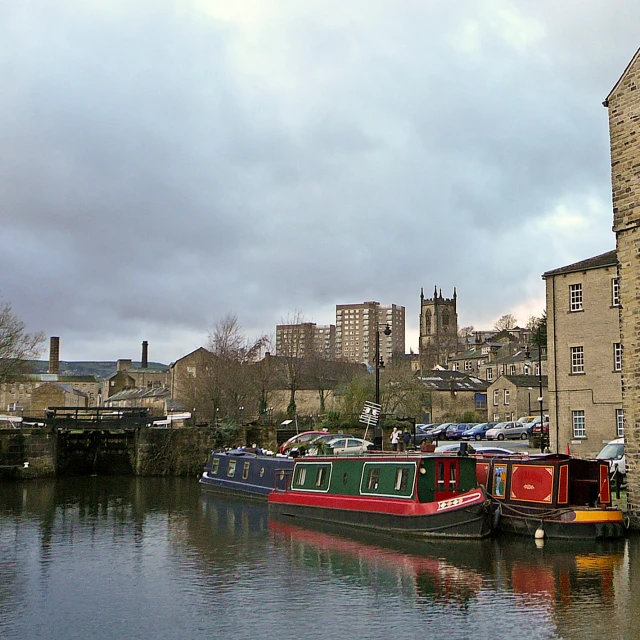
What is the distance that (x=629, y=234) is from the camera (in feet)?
59.7

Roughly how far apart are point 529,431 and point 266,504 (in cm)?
2242

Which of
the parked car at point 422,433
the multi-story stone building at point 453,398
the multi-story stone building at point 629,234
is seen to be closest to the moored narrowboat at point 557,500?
the multi-story stone building at point 629,234

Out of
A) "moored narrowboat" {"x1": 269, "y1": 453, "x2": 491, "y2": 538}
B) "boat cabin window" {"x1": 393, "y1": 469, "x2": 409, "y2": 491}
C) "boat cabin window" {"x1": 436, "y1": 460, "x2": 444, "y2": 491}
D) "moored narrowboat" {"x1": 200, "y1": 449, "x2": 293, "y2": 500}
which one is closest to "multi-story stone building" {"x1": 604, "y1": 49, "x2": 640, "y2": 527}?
"moored narrowboat" {"x1": 269, "y1": 453, "x2": 491, "y2": 538}

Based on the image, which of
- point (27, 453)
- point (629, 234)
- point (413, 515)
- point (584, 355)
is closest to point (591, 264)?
point (584, 355)

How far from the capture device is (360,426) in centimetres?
4388

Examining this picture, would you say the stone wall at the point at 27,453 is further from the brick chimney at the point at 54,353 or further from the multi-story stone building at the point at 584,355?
the brick chimney at the point at 54,353

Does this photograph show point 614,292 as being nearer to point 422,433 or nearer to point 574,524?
point 574,524

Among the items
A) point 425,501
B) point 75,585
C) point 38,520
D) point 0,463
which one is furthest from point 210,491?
point 75,585

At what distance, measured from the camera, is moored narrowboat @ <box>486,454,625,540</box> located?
17844 millimetres

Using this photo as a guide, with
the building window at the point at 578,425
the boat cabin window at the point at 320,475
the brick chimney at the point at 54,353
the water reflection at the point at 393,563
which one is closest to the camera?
the water reflection at the point at 393,563

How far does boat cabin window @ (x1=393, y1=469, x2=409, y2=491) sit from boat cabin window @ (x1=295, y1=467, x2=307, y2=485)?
5034 millimetres

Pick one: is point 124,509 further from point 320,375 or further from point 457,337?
point 457,337

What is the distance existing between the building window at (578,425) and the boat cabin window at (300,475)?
13063 mm

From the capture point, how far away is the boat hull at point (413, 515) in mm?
18781
